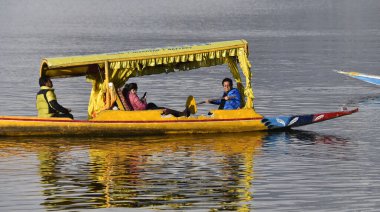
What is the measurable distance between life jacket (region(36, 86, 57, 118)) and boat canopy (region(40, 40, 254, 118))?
717mm

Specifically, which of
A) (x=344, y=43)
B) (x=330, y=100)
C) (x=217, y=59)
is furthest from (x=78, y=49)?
(x=217, y=59)

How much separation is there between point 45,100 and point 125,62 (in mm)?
2697

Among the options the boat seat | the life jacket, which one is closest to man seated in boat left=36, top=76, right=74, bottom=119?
the life jacket

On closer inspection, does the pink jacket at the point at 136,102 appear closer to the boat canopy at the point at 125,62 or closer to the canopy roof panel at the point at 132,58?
the boat canopy at the point at 125,62

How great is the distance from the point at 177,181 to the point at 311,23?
304 feet

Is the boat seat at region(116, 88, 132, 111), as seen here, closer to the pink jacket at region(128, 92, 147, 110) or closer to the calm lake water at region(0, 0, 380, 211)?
the pink jacket at region(128, 92, 147, 110)

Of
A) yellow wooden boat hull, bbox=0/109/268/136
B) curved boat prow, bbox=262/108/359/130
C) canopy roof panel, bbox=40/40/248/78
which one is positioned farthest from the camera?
curved boat prow, bbox=262/108/359/130

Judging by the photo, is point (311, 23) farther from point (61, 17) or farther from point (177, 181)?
point (177, 181)

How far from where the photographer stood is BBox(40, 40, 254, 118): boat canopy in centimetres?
3556

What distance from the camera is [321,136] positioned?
36906 millimetres

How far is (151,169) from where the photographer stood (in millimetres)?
30391

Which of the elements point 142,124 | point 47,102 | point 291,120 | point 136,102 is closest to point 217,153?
point 142,124

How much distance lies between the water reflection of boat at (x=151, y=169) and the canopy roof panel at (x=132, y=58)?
230 centimetres

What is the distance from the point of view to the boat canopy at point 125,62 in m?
35.6
